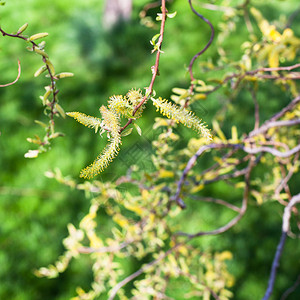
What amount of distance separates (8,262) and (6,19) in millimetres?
2385

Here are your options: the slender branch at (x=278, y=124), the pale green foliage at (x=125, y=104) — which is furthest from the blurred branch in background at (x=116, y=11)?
the pale green foliage at (x=125, y=104)

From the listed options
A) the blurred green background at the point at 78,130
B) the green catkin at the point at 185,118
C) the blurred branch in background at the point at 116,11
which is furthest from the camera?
the blurred branch in background at the point at 116,11

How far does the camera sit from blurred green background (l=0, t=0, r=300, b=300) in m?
1.72

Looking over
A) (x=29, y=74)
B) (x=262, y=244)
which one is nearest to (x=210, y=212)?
(x=262, y=244)

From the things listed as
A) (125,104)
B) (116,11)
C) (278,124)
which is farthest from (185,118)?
(116,11)

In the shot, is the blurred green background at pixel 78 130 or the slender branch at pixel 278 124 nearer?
the slender branch at pixel 278 124

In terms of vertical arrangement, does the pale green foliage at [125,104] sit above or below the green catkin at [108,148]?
above

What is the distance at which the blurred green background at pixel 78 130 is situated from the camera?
172 cm

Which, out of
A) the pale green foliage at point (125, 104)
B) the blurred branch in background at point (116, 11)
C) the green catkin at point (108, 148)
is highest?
the pale green foliage at point (125, 104)

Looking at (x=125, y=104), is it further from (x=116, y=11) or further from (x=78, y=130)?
(x=116, y=11)

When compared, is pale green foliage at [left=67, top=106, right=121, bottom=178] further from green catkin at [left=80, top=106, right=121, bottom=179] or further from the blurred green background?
the blurred green background

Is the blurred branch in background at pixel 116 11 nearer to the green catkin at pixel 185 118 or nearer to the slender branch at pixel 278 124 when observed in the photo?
the slender branch at pixel 278 124

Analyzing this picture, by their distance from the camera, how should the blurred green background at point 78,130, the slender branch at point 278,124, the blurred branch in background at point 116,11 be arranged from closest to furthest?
the slender branch at point 278,124 → the blurred green background at point 78,130 → the blurred branch in background at point 116,11

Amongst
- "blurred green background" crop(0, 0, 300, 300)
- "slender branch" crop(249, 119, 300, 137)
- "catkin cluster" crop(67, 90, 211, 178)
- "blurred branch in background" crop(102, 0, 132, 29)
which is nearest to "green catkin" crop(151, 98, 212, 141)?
"catkin cluster" crop(67, 90, 211, 178)
